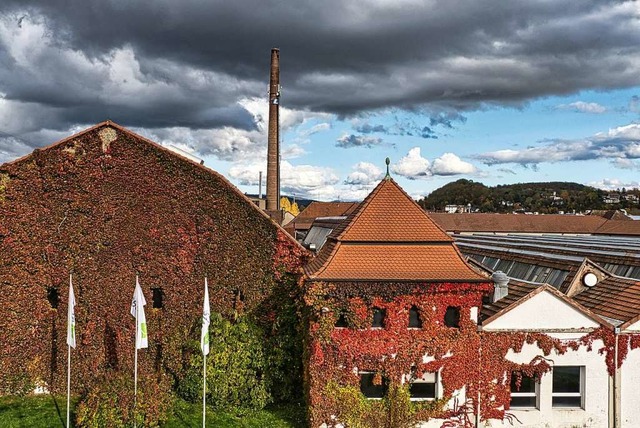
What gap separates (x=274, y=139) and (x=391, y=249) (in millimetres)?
27829

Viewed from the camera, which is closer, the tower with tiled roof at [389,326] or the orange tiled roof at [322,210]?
the tower with tiled roof at [389,326]

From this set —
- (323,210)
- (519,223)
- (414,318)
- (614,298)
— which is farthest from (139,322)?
(519,223)

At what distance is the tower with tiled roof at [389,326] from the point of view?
16500 mm

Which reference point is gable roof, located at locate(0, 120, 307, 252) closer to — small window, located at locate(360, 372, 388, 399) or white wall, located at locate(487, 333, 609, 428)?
small window, located at locate(360, 372, 388, 399)

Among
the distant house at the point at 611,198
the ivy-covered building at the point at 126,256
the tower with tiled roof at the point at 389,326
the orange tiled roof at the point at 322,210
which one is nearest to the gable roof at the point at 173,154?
A: the ivy-covered building at the point at 126,256

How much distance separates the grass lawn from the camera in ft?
55.7

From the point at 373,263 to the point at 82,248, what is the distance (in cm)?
1143

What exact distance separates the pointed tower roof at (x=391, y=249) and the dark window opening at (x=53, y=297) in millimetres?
10344

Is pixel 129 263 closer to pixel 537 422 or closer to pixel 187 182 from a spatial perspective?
pixel 187 182

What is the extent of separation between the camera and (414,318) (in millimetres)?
16859

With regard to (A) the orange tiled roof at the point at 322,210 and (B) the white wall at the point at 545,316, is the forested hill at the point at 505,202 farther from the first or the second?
(B) the white wall at the point at 545,316

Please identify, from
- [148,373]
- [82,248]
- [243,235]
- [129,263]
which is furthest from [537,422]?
[82,248]

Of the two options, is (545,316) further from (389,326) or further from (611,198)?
(611,198)

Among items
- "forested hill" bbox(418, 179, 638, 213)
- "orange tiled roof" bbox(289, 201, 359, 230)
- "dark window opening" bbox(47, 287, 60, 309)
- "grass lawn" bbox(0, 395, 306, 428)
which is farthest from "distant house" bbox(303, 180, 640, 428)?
"forested hill" bbox(418, 179, 638, 213)
